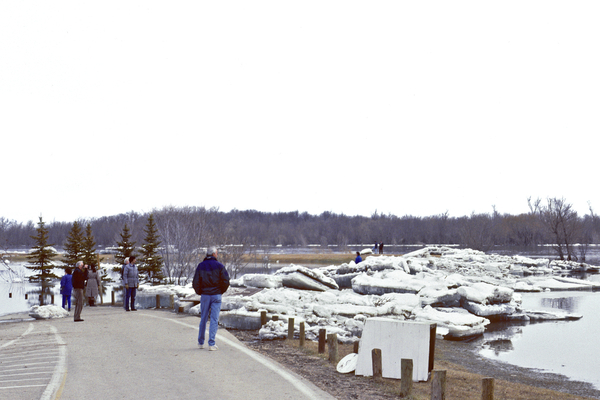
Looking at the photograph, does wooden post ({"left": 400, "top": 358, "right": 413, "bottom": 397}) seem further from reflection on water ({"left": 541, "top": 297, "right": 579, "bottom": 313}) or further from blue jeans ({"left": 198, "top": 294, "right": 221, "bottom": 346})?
reflection on water ({"left": 541, "top": 297, "right": 579, "bottom": 313})

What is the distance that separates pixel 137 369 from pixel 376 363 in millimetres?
4004

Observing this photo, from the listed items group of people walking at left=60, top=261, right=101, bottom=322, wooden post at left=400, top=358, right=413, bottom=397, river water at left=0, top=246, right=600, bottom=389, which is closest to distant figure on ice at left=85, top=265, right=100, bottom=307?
group of people walking at left=60, top=261, right=101, bottom=322

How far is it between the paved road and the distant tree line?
32.0 m

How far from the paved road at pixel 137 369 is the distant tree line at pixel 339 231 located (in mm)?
Answer: 32004

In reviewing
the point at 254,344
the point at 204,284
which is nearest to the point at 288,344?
the point at 254,344

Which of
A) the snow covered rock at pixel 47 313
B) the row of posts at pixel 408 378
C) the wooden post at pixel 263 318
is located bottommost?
the snow covered rock at pixel 47 313

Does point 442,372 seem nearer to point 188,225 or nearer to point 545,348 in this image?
point 545,348

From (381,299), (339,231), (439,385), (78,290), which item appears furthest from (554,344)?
(339,231)

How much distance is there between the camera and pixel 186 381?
7660 mm

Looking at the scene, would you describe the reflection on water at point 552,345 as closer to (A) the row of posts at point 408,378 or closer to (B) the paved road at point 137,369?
(A) the row of posts at point 408,378

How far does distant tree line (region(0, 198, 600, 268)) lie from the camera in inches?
1900

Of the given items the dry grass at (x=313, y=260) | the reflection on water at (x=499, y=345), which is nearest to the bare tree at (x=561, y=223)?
the dry grass at (x=313, y=260)

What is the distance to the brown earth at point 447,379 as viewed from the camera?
27.6ft

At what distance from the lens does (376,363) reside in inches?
353
